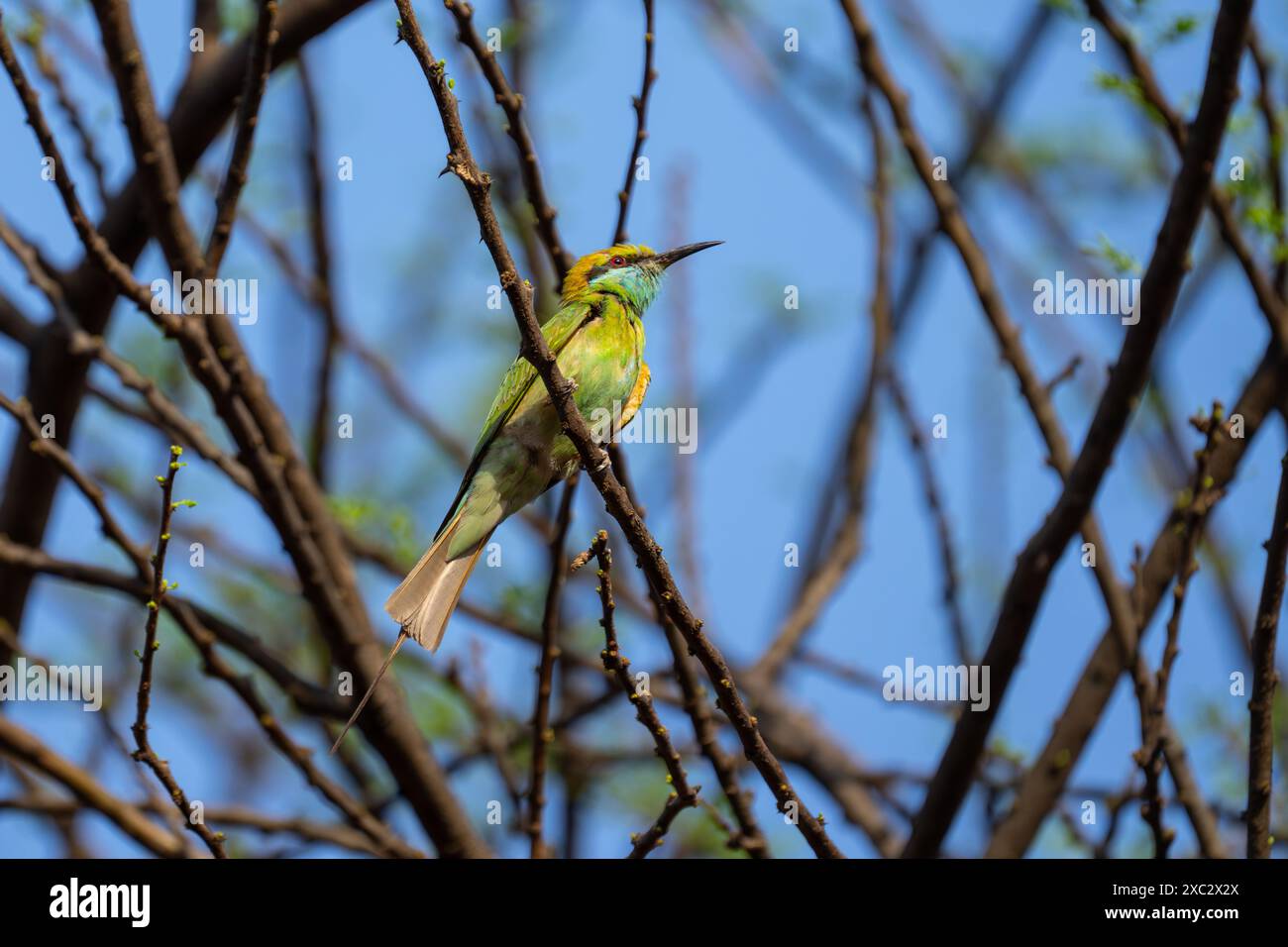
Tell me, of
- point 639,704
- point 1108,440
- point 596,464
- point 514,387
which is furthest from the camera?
point 514,387

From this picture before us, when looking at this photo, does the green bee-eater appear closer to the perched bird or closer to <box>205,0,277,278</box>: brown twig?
the perched bird

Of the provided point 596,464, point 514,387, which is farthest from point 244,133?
point 596,464

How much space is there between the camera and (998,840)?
4.07m

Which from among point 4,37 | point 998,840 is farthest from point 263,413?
point 998,840

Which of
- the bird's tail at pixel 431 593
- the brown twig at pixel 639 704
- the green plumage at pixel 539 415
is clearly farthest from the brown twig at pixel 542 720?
the brown twig at pixel 639 704

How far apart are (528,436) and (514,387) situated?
211 millimetres

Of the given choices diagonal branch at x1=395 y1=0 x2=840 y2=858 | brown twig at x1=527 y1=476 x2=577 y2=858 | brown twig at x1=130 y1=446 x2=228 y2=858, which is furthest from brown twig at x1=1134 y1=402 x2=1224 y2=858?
brown twig at x1=130 y1=446 x2=228 y2=858

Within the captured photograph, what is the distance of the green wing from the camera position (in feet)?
14.5

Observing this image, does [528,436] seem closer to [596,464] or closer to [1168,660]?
[596,464]

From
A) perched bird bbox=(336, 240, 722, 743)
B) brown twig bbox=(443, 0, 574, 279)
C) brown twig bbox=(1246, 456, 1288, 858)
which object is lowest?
brown twig bbox=(1246, 456, 1288, 858)

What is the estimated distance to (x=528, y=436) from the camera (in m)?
4.40

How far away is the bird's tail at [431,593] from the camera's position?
3877mm

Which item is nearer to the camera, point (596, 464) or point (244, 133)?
point (596, 464)
